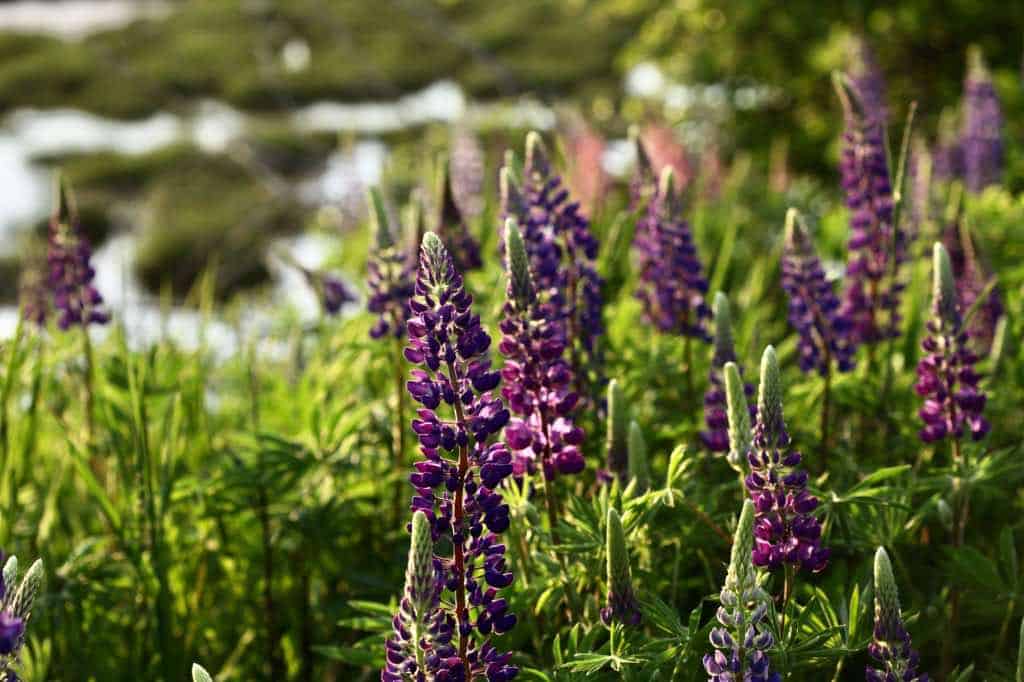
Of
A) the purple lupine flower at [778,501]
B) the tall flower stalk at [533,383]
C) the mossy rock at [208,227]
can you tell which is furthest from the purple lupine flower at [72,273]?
the mossy rock at [208,227]

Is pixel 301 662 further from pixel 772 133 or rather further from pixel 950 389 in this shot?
pixel 772 133

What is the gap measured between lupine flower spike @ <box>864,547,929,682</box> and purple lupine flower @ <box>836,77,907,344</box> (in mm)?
1567

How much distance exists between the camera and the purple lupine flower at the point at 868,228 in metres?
3.36

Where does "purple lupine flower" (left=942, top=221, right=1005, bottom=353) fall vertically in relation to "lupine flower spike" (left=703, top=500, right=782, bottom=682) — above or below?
above

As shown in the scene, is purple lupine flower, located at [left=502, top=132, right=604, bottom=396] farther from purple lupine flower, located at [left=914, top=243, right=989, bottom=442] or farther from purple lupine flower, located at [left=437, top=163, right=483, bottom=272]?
purple lupine flower, located at [left=914, top=243, right=989, bottom=442]

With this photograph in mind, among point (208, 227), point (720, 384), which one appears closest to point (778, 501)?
point (720, 384)

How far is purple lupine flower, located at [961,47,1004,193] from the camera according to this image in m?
5.17

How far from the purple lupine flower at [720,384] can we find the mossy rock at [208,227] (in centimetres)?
939

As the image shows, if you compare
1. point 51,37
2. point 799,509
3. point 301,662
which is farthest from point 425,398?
point 51,37

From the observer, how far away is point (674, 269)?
3.29 m

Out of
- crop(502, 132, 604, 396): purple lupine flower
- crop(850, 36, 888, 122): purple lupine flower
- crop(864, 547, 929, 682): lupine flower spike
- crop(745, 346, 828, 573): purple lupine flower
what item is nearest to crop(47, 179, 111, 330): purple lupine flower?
crop(502, 132, 604, 396): purple lupine flower

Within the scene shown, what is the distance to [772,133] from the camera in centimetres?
1003

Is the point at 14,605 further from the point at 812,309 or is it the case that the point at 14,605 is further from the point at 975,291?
the point at 975,291

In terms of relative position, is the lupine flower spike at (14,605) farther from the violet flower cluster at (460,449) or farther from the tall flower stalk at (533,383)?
the tall flower stalk at (533,383)
